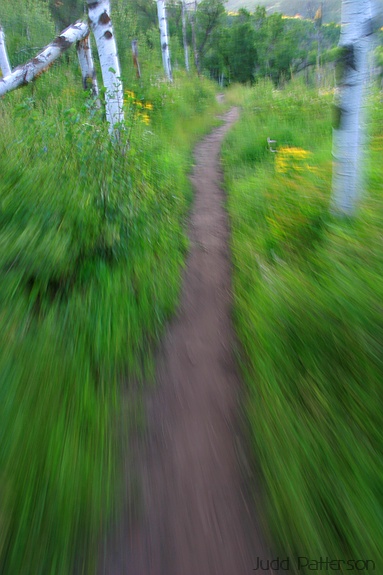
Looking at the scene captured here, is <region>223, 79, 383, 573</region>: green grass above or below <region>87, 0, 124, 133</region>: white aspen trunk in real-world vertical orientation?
below

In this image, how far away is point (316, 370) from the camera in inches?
89.4

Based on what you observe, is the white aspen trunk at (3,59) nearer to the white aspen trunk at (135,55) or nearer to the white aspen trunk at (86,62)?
the white aspen trunk at (135,55)

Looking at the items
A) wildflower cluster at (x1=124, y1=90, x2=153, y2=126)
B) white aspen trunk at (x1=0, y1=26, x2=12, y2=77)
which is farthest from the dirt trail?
white aspen trunk at (x1=0, y1=26, x2=12, y2=77)

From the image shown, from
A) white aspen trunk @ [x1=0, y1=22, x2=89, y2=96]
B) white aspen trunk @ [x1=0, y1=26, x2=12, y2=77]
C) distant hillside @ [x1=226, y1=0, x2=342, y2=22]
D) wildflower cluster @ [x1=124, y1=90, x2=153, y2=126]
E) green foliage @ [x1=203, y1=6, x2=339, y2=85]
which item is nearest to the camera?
distant hillside @ [x1=226, y1=0, x2=342, y2=22]

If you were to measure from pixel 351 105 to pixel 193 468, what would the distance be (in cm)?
376

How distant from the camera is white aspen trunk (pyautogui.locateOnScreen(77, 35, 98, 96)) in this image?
6674 millimetres

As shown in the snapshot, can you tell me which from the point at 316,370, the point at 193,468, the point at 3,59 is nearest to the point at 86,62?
the point at 3,59

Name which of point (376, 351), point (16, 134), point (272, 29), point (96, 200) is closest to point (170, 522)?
point (376, 351)

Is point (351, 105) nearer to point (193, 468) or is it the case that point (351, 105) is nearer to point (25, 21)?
point (193, 468)

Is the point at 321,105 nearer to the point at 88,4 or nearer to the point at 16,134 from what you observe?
the point at 88,4

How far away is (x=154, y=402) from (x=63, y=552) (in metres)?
1.07

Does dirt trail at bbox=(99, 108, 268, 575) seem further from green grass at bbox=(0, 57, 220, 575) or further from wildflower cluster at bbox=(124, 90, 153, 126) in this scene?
wildflower cluster at bbox=(124, 90, 153, 126)

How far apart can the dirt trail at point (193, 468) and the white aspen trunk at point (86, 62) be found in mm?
6045

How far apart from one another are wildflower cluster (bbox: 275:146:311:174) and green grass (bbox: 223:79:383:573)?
4.98ft
